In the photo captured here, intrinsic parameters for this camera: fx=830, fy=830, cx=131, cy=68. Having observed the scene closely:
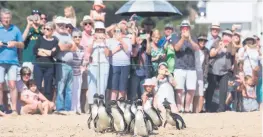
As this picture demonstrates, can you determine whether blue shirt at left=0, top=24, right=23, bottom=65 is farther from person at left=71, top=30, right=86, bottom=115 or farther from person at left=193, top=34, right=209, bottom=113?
person at left=193, top=34, right=209, bottom=113

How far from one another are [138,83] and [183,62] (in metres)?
0.99

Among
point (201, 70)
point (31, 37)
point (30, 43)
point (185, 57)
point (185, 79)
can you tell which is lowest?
point (185, 79)

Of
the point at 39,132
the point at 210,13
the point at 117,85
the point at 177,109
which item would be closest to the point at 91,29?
the point at 117,85

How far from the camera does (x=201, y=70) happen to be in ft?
53.7

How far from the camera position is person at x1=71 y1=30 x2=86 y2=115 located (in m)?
15.4

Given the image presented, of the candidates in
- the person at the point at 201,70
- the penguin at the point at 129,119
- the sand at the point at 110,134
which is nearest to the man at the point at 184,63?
the person at the point at 201,70

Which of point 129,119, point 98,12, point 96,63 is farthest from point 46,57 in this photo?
point 129,119

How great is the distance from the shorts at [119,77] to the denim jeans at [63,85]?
2.56 ft

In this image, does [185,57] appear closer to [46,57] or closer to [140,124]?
[46,57]

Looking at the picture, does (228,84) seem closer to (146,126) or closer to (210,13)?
(146,126)

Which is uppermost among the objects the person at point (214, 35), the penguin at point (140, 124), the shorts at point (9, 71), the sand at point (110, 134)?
the person at point (214, 35)

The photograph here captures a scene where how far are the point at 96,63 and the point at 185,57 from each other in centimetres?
178

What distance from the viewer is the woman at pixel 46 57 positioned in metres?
15.0

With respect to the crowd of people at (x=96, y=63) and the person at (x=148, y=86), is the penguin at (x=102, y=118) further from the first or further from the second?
the person at (x=148, y=86)
